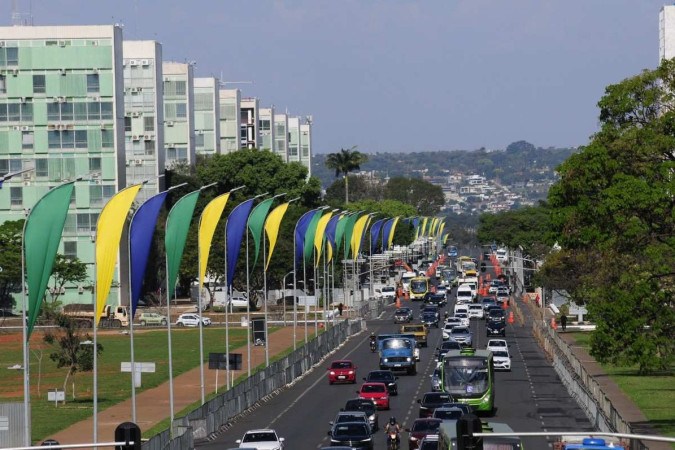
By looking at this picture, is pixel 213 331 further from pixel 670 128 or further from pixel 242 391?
pixel 670 128

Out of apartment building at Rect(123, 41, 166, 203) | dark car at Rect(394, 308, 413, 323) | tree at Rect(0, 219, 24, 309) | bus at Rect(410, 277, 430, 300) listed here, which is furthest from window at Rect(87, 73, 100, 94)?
bus at Rect(410, 277, 430, 300)

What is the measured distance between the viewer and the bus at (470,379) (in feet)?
210

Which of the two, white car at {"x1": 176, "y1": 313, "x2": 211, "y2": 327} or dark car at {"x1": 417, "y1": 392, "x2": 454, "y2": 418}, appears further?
white car at {"x1": 176, "y1": 313, "x2": 211, "y2": 327}

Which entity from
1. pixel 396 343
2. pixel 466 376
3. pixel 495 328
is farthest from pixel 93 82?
pixel 466 376

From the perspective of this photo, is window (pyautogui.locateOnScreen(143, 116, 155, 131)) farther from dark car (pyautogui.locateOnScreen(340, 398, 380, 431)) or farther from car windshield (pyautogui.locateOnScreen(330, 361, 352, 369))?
dark car (pyautogui.locateOnScreen(340, 398, 380, 431))

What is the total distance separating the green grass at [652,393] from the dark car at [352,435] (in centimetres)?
1036

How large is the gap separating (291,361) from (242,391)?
58.4 feet

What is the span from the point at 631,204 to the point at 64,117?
96.7 metres

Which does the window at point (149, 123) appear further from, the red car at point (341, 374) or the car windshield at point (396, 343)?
the red car at point (341, 374)

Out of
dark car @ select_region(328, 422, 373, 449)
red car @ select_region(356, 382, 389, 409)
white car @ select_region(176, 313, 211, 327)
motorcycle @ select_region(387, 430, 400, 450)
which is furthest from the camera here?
white car @ select_region(176, 313, 211, 327)

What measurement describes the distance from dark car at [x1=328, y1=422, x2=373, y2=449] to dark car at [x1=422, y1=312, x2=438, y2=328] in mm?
76951

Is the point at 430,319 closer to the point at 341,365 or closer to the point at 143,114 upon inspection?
the point at 341,365

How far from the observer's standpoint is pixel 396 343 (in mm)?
87625

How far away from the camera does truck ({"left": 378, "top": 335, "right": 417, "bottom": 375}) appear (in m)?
86.4
